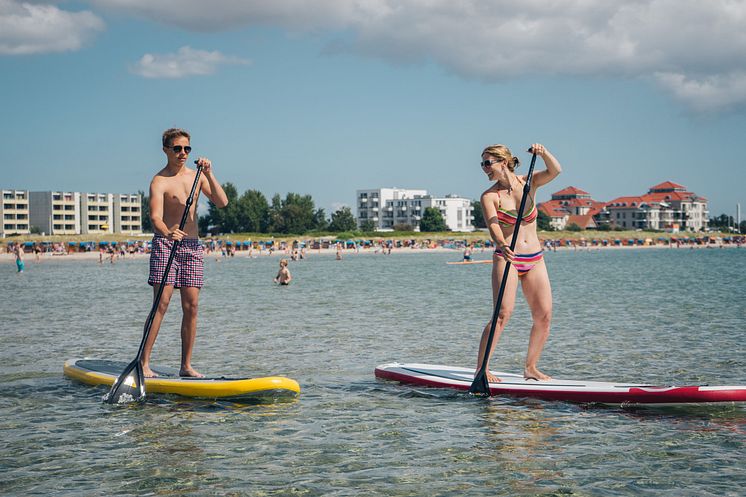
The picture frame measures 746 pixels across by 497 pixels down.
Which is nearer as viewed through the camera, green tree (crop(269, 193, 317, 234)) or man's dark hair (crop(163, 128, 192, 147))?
man's dark hair (crop(163, 128, 192, 147))

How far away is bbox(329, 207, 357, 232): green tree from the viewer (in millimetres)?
169000

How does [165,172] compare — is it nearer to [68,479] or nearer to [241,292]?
[68,479]

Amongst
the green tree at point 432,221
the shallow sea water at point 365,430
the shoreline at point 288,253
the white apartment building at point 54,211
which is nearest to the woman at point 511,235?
the shallow sea water at point 365,430

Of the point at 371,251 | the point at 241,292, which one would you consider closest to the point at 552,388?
the point at 241,292

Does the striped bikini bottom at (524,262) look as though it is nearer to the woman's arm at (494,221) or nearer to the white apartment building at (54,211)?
the woman's arm at (494,221)

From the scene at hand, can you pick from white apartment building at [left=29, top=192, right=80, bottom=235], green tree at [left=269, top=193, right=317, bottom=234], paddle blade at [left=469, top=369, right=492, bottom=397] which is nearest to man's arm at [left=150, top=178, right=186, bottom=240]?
paddle blade at [left=469, top=369, right=492, bottom=397]

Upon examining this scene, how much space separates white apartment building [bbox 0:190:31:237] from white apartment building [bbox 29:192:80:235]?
1.46 meters

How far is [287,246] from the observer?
442 ft

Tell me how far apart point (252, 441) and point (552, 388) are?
11.1ft

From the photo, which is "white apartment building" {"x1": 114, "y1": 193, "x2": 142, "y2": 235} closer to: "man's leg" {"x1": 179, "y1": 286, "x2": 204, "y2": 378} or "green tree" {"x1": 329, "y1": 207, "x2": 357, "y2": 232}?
"green tree" {"x1": 329, "y1": 207, "x2": 357, "y2": 232}

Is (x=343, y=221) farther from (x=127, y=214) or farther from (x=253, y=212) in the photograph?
(x=127, y=214)

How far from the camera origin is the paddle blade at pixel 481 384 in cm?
832

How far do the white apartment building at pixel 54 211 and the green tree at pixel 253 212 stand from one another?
41.1 meters

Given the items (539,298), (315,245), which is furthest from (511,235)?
(315,245)
